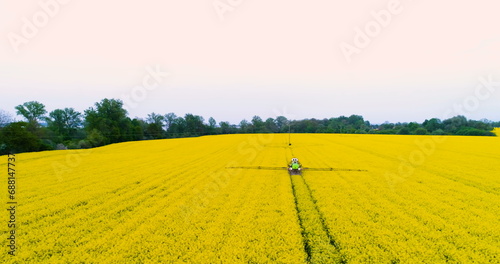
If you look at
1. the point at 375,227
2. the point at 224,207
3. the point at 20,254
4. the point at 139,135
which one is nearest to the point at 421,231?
the point at 375,227

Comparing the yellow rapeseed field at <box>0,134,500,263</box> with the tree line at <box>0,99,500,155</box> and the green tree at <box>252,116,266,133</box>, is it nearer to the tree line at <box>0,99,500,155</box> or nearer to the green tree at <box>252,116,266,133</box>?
the tree line at <box>0,99,500,155</box>

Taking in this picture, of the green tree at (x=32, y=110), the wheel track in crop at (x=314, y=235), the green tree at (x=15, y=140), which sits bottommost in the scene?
the wheel track in crop at (x=314, y=235)

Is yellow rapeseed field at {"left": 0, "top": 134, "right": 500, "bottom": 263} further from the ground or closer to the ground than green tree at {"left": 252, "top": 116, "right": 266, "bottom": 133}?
closer to the ground

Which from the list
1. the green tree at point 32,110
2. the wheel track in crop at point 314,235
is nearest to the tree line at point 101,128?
the green tree at point 32,110

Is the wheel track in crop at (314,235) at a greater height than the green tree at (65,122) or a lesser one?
lesser

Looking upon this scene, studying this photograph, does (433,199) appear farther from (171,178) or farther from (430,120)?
(430,120)

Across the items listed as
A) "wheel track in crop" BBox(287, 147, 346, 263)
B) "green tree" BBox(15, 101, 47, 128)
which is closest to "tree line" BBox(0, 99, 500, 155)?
"green tree" BBox(15, 101, 47, 128)

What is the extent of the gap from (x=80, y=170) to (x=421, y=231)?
21714 mm

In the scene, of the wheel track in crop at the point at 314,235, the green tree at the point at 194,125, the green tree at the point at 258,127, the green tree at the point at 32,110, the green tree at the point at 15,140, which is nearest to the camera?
A: the wheel track in crop at the point at 314,235

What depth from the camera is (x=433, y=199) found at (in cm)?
966

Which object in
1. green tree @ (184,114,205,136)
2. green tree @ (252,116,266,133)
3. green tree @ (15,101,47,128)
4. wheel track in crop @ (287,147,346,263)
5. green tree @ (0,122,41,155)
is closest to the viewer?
wheel track in crop @ (287,147,346,263)

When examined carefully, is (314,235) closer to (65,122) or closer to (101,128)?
(101,128)

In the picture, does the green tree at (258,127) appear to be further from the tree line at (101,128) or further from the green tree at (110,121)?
the green tree at (110,121)

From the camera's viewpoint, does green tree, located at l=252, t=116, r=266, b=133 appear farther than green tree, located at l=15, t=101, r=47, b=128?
Yes
